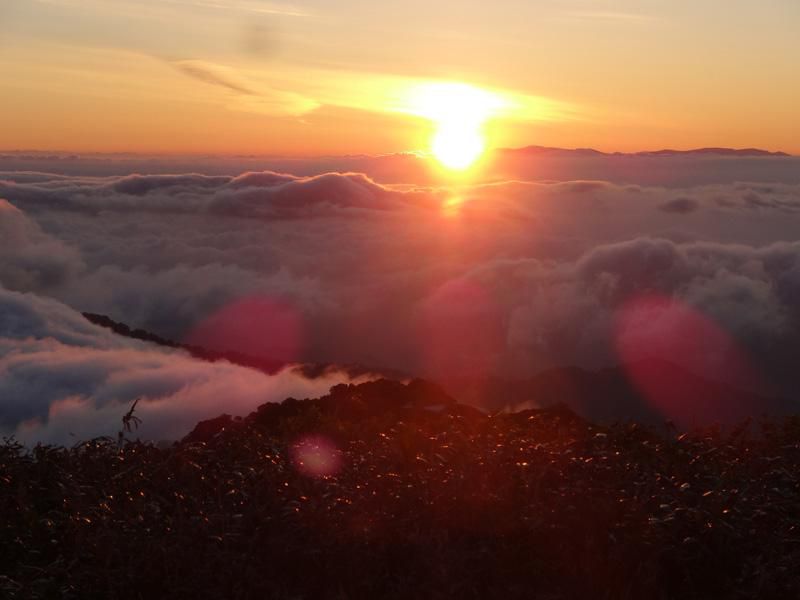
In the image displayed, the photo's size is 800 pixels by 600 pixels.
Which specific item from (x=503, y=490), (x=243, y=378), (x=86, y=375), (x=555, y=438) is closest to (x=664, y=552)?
(x=503, y=490)

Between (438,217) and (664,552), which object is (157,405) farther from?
(438,217)

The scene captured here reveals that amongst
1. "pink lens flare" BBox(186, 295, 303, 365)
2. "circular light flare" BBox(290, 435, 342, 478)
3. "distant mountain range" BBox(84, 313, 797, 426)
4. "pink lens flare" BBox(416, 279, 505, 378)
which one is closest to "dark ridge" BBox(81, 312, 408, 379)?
"distant mountain range" BBox(84, 313, 797, 426)

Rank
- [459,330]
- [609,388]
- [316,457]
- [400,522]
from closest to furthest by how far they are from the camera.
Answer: [400,522] → [316,457] → [609,388] → [459,330]

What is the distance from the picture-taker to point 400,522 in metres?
5.28

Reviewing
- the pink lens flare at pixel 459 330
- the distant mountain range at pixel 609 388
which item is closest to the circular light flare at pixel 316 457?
the distant mountain range at pixel 609 388

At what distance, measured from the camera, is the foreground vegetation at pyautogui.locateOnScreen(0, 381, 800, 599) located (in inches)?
188

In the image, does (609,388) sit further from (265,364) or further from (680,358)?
(265,364)

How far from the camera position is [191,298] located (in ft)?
320

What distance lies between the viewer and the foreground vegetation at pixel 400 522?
4.77 metres

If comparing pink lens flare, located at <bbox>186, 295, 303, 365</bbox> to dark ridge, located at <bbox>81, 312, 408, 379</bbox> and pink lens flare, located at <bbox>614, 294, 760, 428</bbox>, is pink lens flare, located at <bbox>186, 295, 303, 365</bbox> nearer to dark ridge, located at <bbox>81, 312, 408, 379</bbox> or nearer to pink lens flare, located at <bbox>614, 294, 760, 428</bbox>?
dark ridge, located at <bbox>81, 312, 408, 379</bbox>

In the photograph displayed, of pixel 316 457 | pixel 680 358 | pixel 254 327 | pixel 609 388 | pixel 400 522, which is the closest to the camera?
pixel 400 522

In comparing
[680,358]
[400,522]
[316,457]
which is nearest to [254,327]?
[680,358]

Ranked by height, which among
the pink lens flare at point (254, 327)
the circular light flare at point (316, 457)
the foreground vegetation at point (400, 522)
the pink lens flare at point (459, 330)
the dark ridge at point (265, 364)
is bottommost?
the pink lens flare at point (254, 327)

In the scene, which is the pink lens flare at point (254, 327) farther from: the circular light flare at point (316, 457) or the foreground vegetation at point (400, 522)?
the foreground vegetation at point (400, 522)
